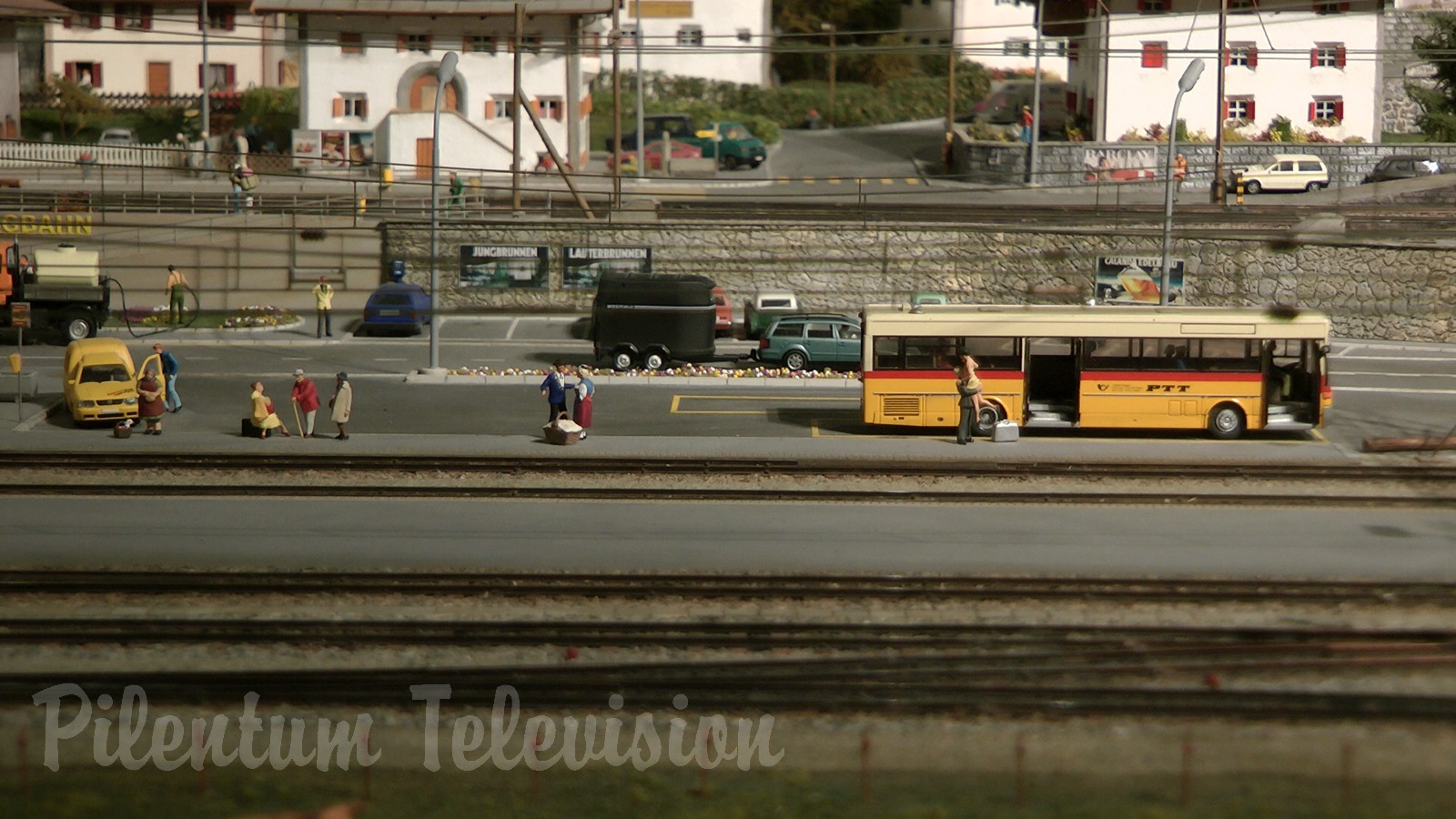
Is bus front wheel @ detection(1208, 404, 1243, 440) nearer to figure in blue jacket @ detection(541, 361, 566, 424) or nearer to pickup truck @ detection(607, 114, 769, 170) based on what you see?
figure in blue jacket @ detection(541, 361, 566, 424)

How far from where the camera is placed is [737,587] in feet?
48.9

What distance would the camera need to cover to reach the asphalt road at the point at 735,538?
15.9 metres

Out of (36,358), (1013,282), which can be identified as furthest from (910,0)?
(36,358)

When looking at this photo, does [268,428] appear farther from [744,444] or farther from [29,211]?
[29,211]

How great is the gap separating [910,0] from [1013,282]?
103ft

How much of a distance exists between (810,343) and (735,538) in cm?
1217

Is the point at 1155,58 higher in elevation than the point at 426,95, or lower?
higher

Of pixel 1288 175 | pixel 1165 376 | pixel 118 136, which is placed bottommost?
pixel 1165 376

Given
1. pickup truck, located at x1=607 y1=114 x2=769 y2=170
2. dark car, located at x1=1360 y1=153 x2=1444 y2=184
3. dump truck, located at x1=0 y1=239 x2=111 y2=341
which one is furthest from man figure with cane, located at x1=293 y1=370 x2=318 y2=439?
dark car, located at x1=1360 y1=153 x2=1444 y2=184

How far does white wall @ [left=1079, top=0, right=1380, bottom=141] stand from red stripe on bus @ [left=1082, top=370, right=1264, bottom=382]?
76.7ft

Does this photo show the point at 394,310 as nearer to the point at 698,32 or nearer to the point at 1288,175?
the point at 1288,175

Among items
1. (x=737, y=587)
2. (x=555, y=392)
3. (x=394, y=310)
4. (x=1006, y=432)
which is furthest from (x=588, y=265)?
(x=737, y=587)

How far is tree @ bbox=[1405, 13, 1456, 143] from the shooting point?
38469 millimetres

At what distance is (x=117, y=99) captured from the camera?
53.8 meters
